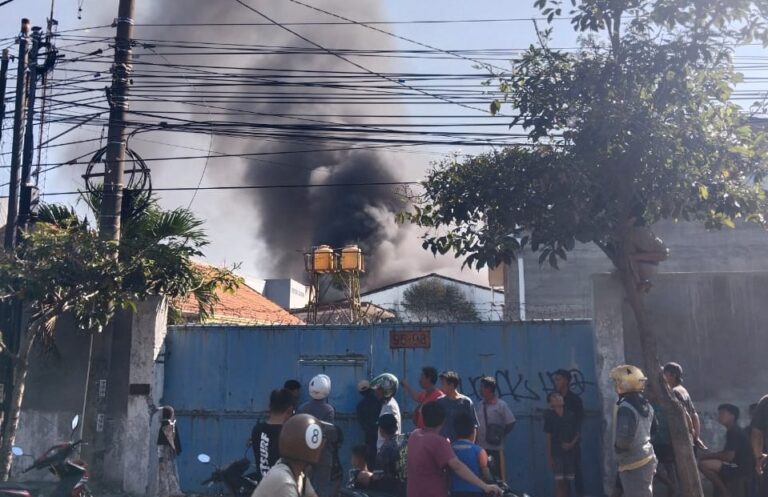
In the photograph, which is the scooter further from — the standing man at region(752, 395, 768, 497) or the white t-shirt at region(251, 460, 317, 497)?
the standing man at region(752, 395, 768, 497)

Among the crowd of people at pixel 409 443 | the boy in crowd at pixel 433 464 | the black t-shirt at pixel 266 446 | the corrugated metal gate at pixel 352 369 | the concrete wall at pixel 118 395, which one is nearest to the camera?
the crowd of people at pixel 409 443

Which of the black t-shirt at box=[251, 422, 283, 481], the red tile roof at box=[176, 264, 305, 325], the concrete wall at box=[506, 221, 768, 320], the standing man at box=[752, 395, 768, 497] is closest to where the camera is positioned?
the black t-shirt at box=[251, 422, 283, 481]

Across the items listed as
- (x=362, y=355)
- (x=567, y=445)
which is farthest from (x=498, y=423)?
(x=362, y=355)

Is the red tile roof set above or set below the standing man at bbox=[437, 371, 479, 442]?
above

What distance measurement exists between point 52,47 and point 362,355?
8126 millimetres

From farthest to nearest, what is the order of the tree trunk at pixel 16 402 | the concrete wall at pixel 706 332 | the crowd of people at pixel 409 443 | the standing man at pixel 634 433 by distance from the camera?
the tree trunk at pixel 16 402 → the concrete wall at pixel 706 332 → the standing man at pixel 634 433 → the crowd of people at pixel 409 443

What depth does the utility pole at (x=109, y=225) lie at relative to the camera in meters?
10.5

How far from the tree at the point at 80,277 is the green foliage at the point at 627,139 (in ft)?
15.0

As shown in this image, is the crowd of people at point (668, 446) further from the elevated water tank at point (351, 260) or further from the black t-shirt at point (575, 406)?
the elevated water tank at point (351, 260)

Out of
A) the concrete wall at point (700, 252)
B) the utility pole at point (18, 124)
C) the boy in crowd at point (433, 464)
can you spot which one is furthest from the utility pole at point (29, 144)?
the concrete wall at point (700, 252)

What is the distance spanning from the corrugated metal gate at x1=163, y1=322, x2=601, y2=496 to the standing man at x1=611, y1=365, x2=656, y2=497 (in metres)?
2.67

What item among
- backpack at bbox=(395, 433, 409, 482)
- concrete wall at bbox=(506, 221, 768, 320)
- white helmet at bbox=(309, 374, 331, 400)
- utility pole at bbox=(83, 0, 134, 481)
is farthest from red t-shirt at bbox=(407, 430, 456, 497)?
concrete wall at bbox=(506, 221, 768, 320)

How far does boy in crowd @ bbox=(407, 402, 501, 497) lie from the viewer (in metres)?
5.39

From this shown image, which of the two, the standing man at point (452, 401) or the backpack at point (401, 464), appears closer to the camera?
the backpack at point (401, 464)
